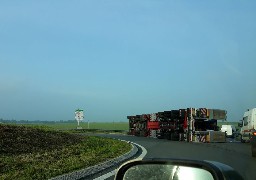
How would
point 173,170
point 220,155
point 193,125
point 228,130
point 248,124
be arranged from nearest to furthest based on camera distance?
point 173,170
point 220,155
point 248,124
point 193,125
point 228,130

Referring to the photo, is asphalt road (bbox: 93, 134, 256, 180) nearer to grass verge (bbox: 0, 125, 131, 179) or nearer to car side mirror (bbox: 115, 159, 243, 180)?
grass verge (bbox: 0, 125, 131, 179)

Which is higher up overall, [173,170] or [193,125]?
[193,125]

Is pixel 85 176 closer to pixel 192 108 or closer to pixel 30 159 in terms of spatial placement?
pixel 30 159

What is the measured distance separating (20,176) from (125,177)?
8237mm

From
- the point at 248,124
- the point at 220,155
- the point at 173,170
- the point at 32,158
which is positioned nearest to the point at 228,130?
the point at 248,124

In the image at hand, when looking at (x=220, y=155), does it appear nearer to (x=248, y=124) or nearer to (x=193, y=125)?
(x=248, y=124)

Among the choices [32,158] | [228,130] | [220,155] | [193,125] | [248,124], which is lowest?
[32,158]

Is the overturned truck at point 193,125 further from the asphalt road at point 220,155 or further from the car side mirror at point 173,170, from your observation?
the car side mirror at point 173,170

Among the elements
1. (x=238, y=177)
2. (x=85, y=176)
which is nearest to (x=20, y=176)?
(x=85, y=176)

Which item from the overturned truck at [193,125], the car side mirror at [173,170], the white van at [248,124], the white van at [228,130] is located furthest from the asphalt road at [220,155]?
the white van at [228,130]

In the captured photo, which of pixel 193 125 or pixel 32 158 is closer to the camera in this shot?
pixel 32 158

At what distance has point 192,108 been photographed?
122 feet

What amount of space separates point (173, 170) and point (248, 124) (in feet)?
102

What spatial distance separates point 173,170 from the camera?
4.16 metres
